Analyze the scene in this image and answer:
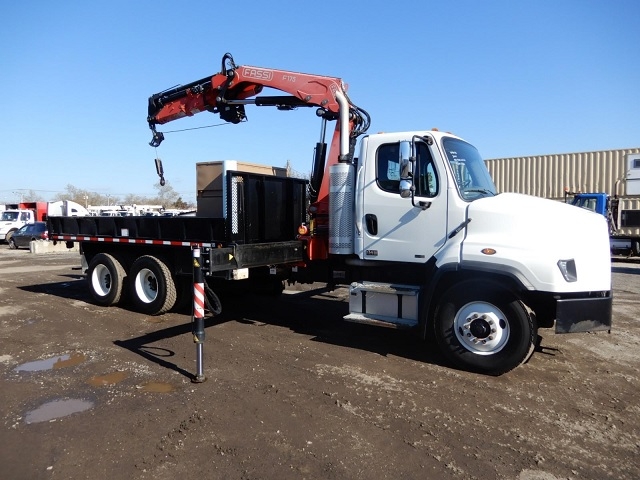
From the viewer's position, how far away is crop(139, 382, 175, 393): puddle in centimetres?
482

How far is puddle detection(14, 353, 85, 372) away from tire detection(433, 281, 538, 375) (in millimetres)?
4321

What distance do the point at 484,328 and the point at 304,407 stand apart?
222 cm

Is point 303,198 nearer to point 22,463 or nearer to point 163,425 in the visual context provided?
point 163,425

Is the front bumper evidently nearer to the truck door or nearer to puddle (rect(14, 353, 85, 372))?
the truck door

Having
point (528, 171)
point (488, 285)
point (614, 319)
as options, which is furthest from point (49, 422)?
point (528, 171)

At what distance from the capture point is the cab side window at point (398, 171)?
19.2 feet

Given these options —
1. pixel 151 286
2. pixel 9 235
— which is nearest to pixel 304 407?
pixel 151 286

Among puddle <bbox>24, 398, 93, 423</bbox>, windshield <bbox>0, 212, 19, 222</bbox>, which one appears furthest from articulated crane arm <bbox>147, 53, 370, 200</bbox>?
windshield <bbox>0, 212, 19, 222</bbox>

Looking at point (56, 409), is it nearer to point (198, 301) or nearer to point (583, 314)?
point (198, 301)

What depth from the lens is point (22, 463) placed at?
11.3 feet

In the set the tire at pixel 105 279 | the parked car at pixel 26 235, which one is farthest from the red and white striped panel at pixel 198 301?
the parked car at pixel 26 235

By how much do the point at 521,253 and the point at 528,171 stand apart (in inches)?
758

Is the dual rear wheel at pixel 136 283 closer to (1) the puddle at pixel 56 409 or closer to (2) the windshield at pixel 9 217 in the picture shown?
(1) the puddle at pixel 56 409

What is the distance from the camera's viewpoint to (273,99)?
26.2ft
